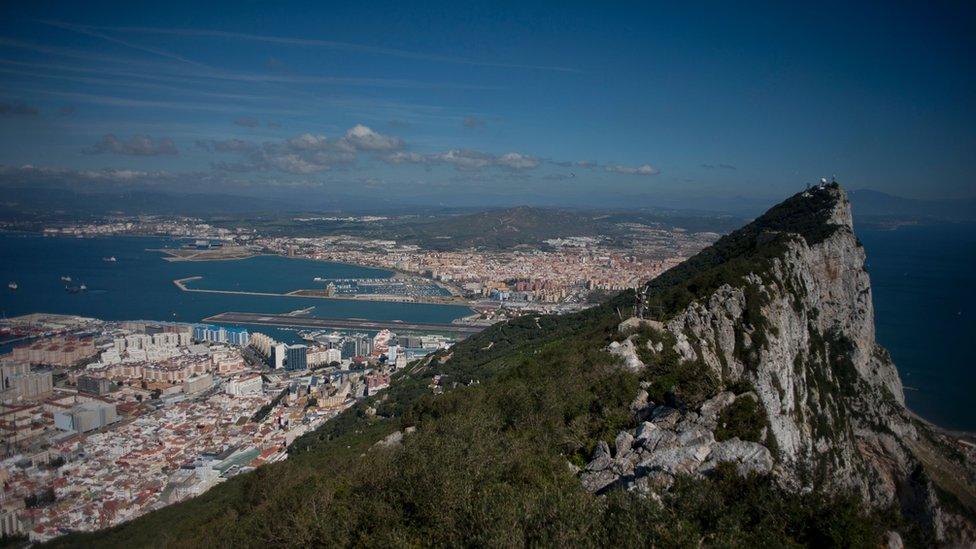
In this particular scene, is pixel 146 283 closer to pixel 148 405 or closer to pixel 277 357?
pixel 277 357

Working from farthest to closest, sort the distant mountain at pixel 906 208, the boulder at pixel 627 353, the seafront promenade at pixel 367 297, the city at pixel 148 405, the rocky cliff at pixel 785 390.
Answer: the distant mountain at pixel 906 208
the seafront promenade at pixel 367 297
the city at pixel 148 405
the boulder at pixel 627 353
the rocky cliff at pixel 785 390

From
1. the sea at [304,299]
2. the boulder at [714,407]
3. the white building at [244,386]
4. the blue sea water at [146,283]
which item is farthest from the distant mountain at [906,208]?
the boulder at [714,407]

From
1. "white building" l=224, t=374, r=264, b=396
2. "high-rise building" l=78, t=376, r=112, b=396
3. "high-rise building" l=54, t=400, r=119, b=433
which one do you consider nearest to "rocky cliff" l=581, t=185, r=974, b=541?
"high-rise building" l=54, t=400, r=119, b=433

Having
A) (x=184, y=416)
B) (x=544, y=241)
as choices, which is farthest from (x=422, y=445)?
(x=544, y=241)

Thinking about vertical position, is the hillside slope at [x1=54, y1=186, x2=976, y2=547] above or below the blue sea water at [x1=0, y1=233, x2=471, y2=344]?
above

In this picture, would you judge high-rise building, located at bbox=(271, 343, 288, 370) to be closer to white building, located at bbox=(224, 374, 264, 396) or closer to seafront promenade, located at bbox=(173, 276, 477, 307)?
white building, located at bbox=(224, 374, 264, 396)

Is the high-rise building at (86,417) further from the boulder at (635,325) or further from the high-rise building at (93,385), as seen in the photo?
the boulder at (635,325)

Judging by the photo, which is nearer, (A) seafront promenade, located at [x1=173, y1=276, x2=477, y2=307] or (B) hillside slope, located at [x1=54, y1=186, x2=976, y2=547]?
(B) hillside slope, located at [x1=54, y1=186, x2=976, y2=547]
